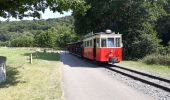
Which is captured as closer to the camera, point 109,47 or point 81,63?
point 109,47

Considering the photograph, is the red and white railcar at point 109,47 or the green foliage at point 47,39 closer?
the red and white railcar at point 109,47

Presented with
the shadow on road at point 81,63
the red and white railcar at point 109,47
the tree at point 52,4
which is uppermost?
the tree at point 52,4

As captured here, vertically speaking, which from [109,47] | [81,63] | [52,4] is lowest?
[81,63]

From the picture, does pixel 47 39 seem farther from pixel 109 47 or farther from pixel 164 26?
pixel 109 47

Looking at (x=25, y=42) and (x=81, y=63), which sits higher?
(x=25, y=42)

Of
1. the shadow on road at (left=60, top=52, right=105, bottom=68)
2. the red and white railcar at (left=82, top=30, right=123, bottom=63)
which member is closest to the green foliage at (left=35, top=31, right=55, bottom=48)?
the shadow on road at (left=60, top=52, right=105, bottom=68)

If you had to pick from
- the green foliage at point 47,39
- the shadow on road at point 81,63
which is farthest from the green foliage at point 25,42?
the shadow on road at point 81,63

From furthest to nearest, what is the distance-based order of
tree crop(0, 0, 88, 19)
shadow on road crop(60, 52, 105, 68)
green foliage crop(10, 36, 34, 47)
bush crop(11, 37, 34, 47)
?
green foliage crop(10, 36, 34, 47) < bush crop(11, 37, 34, 47) < shadow on road crop(60, 52, 105, 68) < tree crop(0, 0, 88, 19)

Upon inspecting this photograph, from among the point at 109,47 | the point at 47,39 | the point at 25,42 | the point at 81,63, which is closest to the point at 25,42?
the point at 25,42

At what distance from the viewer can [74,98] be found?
12438mm

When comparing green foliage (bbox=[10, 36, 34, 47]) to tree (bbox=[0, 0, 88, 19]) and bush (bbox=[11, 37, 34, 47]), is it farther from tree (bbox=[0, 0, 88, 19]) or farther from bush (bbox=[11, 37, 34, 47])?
tree (bbox=[0, 0, 88, 19])

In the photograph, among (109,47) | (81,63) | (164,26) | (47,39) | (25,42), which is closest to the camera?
(109,47)

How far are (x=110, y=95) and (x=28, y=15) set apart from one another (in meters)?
10.6

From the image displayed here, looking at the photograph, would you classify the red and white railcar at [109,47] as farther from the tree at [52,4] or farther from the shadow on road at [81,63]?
the tree at [52,4]
